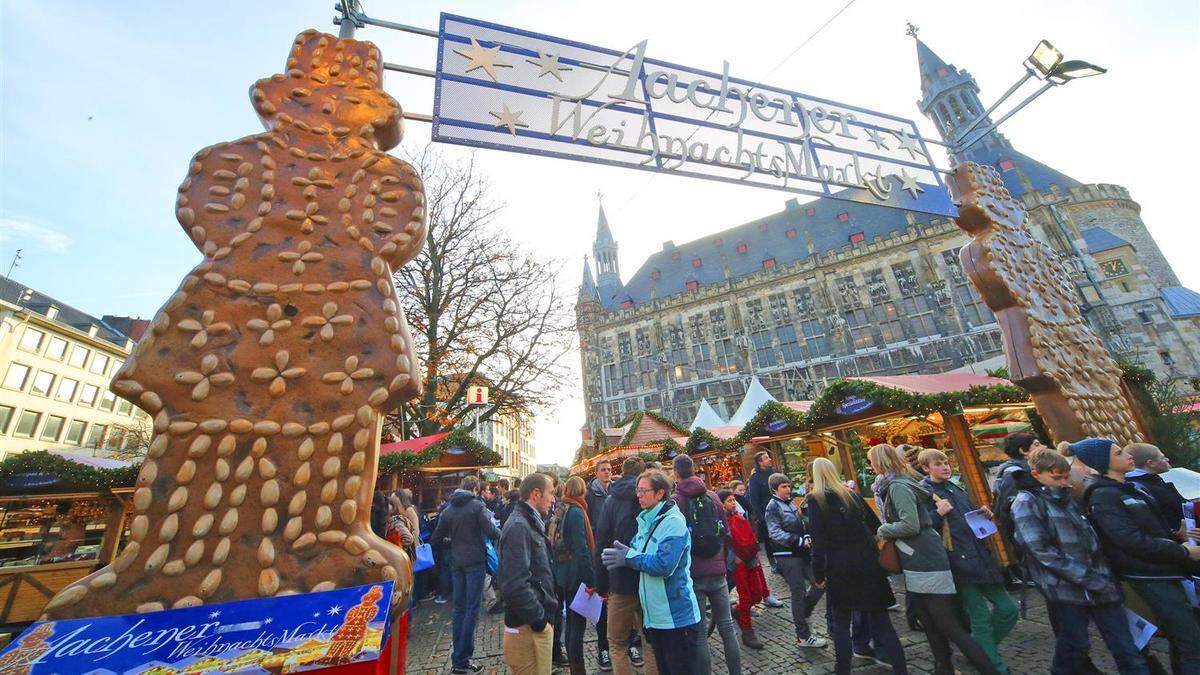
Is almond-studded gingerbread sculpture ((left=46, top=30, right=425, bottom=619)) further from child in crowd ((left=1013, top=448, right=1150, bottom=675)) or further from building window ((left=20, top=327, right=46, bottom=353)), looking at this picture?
building window ((left=20, top=327, right=46, bottom=353))

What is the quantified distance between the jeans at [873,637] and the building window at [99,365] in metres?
47.5

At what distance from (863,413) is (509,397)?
8.80 meters

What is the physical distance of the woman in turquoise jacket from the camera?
8.96 ft

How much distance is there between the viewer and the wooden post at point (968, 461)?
22.7ft

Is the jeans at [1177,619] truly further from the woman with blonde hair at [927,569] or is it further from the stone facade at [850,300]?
the stone facade at [850,300]

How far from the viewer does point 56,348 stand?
28641mm

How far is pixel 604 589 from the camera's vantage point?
354cm

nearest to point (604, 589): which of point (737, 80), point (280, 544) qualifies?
point (280, 544)

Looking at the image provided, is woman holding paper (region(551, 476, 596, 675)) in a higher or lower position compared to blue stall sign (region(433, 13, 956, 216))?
lower

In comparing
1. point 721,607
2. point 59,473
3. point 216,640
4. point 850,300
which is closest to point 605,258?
point 850,300

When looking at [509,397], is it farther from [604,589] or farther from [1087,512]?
[1087,512]

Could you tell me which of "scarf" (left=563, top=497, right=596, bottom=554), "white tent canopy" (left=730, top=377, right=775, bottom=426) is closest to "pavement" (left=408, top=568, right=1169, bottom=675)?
"scarf" (left=563, top=497, right=596, bottom=554)

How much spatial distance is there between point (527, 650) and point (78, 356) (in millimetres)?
45377

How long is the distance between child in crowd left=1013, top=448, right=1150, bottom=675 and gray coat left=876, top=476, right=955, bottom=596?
0.58 meters
